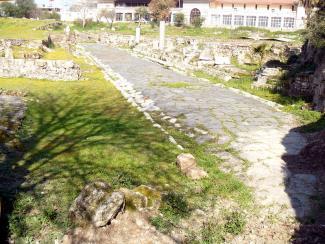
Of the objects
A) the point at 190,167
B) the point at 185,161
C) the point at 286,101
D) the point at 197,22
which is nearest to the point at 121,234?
the point at 190,167

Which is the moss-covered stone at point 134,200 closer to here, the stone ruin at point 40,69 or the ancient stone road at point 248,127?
the ancient stone road at point 248,127

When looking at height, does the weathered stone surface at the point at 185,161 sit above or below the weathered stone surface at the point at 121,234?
above

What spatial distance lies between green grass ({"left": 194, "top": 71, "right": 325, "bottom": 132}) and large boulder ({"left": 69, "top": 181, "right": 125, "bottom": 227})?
6.27 m

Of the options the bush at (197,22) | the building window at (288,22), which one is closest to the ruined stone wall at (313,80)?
the bush at (197,22)

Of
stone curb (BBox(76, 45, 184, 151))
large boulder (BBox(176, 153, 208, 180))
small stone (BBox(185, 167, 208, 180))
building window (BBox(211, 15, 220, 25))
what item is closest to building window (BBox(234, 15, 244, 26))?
building window (BBox(211, 15, 220, 25))

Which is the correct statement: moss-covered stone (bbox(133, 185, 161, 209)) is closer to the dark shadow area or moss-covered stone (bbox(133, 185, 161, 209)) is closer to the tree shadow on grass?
the tree shadow on grass

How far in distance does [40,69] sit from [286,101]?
36.3 ft

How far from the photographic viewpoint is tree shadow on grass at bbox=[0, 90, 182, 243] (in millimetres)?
6047

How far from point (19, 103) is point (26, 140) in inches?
155

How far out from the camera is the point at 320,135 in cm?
898

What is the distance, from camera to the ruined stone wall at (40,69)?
1841 cm

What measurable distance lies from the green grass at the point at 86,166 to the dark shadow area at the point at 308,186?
83 cm

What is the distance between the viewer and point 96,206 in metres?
5.55

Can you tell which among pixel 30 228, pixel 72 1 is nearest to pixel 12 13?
pixel 72 1
